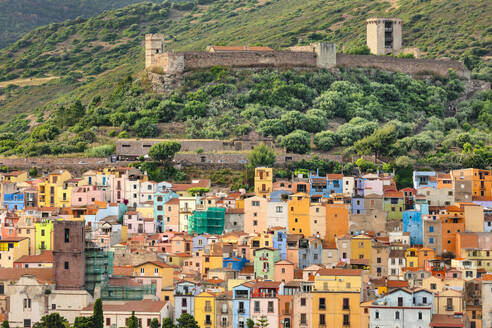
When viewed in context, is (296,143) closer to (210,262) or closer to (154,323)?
(210,262)

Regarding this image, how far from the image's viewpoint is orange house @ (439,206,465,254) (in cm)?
6430

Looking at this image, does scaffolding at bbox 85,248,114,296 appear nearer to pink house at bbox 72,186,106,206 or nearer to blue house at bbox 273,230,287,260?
blue house at bbox 273,230,287,260

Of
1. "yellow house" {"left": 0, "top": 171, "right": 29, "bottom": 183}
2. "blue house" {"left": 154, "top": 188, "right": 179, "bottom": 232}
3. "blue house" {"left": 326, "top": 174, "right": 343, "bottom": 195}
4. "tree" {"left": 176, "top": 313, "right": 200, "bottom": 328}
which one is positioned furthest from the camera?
"yellow house" {"left": 0, "top": 171, "right": 29, "bottom": 183}

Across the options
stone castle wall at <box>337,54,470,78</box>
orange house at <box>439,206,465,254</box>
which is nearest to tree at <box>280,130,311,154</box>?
stone castle wall at <box>337,54,470,78</box>

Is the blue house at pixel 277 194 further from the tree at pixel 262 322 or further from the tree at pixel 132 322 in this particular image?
the tree at pixel 132 322

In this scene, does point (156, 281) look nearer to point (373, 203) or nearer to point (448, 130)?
point (373, 203)

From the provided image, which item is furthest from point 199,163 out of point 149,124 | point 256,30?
point 256,30

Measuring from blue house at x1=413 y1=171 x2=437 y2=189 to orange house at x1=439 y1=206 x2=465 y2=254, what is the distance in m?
8.49

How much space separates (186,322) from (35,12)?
391 ft

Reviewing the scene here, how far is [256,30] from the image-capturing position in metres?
119

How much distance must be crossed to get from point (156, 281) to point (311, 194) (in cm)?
1686

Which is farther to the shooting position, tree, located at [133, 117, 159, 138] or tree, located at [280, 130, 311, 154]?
tree, located at [133, 117, 159, 138]

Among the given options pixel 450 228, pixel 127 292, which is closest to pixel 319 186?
pixel 450 228

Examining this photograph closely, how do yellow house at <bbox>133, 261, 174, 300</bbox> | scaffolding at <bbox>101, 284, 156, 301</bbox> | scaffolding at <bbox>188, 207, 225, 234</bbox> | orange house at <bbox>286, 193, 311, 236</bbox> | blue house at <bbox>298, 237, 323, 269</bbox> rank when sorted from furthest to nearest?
1. scaffolding at <bbox>188, 207, 225, 234</bbox>
2. orange house at <bbox>286, 193, 311, 236</bbox>
3. blue house at <bbox>298, 237, 323, 269</bbox>
4. yellow house at <bbox>133, 261, 174, 300</bbox>
5. scaffolding at <bbox>101, 284, 156, 301</bbox>
